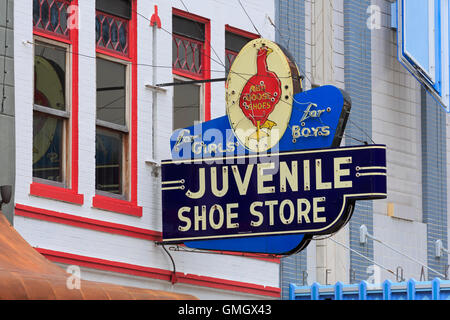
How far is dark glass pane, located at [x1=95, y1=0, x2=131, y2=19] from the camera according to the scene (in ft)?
65.4

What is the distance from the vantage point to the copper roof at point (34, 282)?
14.5 m

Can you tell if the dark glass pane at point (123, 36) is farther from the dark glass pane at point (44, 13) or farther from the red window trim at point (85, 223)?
the red window trim at point (85, 223)

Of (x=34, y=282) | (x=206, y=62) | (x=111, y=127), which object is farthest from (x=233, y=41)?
(x=34, y=282)

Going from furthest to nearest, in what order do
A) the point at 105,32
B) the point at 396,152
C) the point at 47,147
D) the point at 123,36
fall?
the point at 396,152 → the point at 123,36 → the point at 105,32 → the point at 47,147

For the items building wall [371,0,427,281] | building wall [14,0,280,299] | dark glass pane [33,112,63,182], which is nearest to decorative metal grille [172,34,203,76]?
building wall [14,0,280,299]

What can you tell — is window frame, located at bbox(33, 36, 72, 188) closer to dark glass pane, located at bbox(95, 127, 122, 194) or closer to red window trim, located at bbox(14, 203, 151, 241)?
red window trim, located at bbox(14, 203, 151, 241)

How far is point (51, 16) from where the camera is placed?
62.5ft

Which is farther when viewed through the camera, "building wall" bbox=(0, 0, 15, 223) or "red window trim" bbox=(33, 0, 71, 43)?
"red window trim" bbox=(33, 0, 71, 43)

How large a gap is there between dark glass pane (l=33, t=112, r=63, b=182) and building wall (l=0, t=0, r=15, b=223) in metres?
0.62

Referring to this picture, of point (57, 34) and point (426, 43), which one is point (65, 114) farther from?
point (426, 43)

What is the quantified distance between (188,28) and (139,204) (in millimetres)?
3133

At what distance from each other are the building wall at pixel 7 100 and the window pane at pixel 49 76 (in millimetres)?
604
